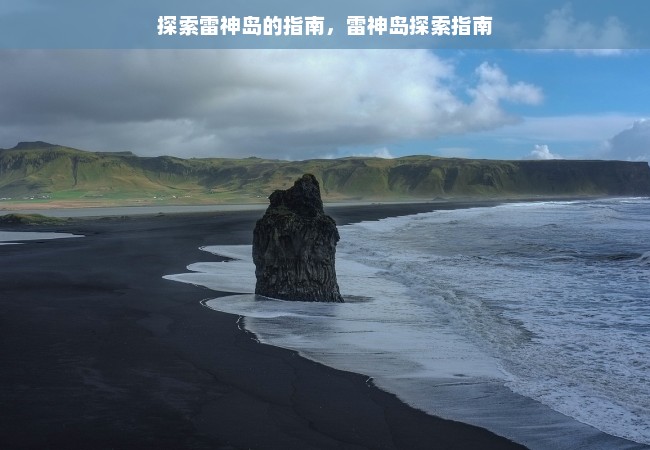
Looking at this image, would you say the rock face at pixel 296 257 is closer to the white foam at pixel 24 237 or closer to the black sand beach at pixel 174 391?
the black sand beach at pixel 174 391

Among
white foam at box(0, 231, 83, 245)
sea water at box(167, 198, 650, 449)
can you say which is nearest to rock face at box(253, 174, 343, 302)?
sea water at box(167, 198, 650, 449)

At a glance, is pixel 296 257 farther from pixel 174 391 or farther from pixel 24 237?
pixel 24 237

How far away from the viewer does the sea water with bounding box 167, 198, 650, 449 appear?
24.3ft

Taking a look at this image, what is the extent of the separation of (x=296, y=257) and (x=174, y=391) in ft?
25.9

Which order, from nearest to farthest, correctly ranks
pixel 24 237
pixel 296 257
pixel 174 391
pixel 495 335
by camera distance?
pixel 174 391 < pixel 495 335 < pixel 296 257 < pixel 24 237

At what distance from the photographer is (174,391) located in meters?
7.76

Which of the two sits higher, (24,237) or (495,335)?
(24,237)

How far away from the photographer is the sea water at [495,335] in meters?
7.40

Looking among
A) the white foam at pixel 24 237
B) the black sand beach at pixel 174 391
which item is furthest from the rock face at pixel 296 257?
the white foam at pixel 24 237

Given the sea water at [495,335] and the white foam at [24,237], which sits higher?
the white foam at [24,237]

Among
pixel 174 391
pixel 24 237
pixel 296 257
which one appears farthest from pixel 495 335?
pixel 24 237

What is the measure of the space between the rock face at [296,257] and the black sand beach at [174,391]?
2299 millimetres

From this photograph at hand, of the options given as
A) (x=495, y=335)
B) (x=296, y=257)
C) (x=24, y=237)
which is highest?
(x=296, y=257)

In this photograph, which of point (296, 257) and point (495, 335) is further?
point (296, 257)
